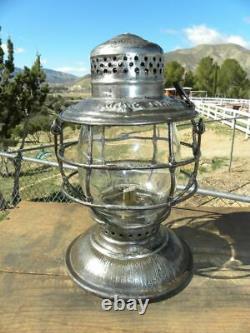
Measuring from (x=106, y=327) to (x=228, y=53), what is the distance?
700 feet

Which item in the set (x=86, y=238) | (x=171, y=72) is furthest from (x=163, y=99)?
(x=171, y=72)

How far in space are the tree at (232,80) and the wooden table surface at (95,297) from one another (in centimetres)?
3886

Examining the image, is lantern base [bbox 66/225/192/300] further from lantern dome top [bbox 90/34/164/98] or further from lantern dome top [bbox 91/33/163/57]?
lantern dome top [bbox 91/33/163/57]

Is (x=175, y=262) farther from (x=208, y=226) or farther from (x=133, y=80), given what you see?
(x=133, y=80)

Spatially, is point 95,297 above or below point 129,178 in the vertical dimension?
below

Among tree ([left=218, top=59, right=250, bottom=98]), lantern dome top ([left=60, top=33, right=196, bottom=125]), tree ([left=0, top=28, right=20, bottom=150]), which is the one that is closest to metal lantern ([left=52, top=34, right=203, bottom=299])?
lantern dome top ([left=60, top=33, right=196, bottom=125])

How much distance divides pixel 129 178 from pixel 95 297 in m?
0.62

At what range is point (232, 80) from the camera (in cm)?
3894

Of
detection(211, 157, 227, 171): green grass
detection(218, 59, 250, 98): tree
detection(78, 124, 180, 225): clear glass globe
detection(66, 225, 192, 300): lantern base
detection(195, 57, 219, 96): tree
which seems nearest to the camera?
detection(66, 225, 192, 300): lantern base

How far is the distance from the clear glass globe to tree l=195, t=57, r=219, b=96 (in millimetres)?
40129

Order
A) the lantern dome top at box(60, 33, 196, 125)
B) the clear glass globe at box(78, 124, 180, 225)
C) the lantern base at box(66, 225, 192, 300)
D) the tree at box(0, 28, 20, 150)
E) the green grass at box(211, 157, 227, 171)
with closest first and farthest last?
the lantern dome top at box(60, 33, 196, 125) < the lantern base at box(66, 225, 192, 300) < the clear glass globe at box(78, 124, 180, 225) < the green grass at box(211, 157, 227, 171) < the tree at box(0, 28, 20, 150)

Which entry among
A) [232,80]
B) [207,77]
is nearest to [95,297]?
[232,80]

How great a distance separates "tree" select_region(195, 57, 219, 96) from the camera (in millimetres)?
40156

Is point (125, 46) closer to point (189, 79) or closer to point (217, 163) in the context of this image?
point (217, 163)
